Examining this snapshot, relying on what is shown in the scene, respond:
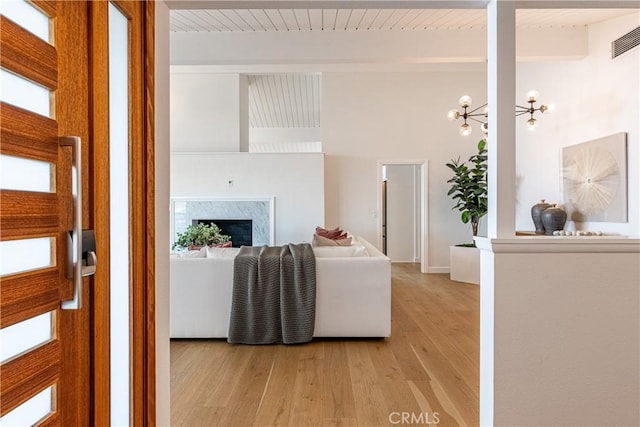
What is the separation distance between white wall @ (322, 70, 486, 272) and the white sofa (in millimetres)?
3653

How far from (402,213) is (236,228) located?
373cm

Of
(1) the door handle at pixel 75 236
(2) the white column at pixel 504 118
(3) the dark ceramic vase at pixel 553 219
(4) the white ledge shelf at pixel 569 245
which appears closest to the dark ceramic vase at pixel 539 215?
(3) the dark ceramic vase at pixel 553 219

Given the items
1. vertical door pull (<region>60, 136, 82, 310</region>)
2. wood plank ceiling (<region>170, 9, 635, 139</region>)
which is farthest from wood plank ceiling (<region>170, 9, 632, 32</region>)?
vertical door pull (<region>60, 136, 82, 310</region>)

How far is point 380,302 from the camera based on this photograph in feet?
10.5

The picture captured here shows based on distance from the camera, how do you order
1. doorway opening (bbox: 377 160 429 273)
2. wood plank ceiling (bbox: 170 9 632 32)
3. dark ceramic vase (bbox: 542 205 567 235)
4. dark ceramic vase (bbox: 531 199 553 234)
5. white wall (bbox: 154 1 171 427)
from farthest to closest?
doorway opening (bbox: 377 160 429 273) < dark ceramic vase (bbox: 531 199 553 234) < dark ceramic vase (bbox: 542 205 567 235) < wood plank ceiling (bbox: 170 9 632 32) < white wall (bbox: 154 1 171 427)

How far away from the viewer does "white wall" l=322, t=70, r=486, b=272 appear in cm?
682

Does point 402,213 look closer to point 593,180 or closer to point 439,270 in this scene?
point 439,270

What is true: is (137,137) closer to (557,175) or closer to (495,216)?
(495,216)

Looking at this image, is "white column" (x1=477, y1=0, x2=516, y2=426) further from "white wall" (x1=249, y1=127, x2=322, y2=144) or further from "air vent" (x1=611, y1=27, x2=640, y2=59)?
"white wall" (x1=249, y1=127, x2=322, y2=144)

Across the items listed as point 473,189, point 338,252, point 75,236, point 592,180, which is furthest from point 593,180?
point 75,236

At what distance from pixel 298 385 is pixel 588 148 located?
4085mm

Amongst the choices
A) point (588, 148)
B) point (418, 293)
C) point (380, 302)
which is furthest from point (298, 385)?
point (588, 148)

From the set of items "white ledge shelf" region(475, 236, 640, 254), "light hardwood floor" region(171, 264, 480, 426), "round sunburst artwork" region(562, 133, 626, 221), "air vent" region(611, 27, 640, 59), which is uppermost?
"air vent" region(611, 27, 640, 59)

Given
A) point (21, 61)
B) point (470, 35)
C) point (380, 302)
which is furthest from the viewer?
point (470, 35)
